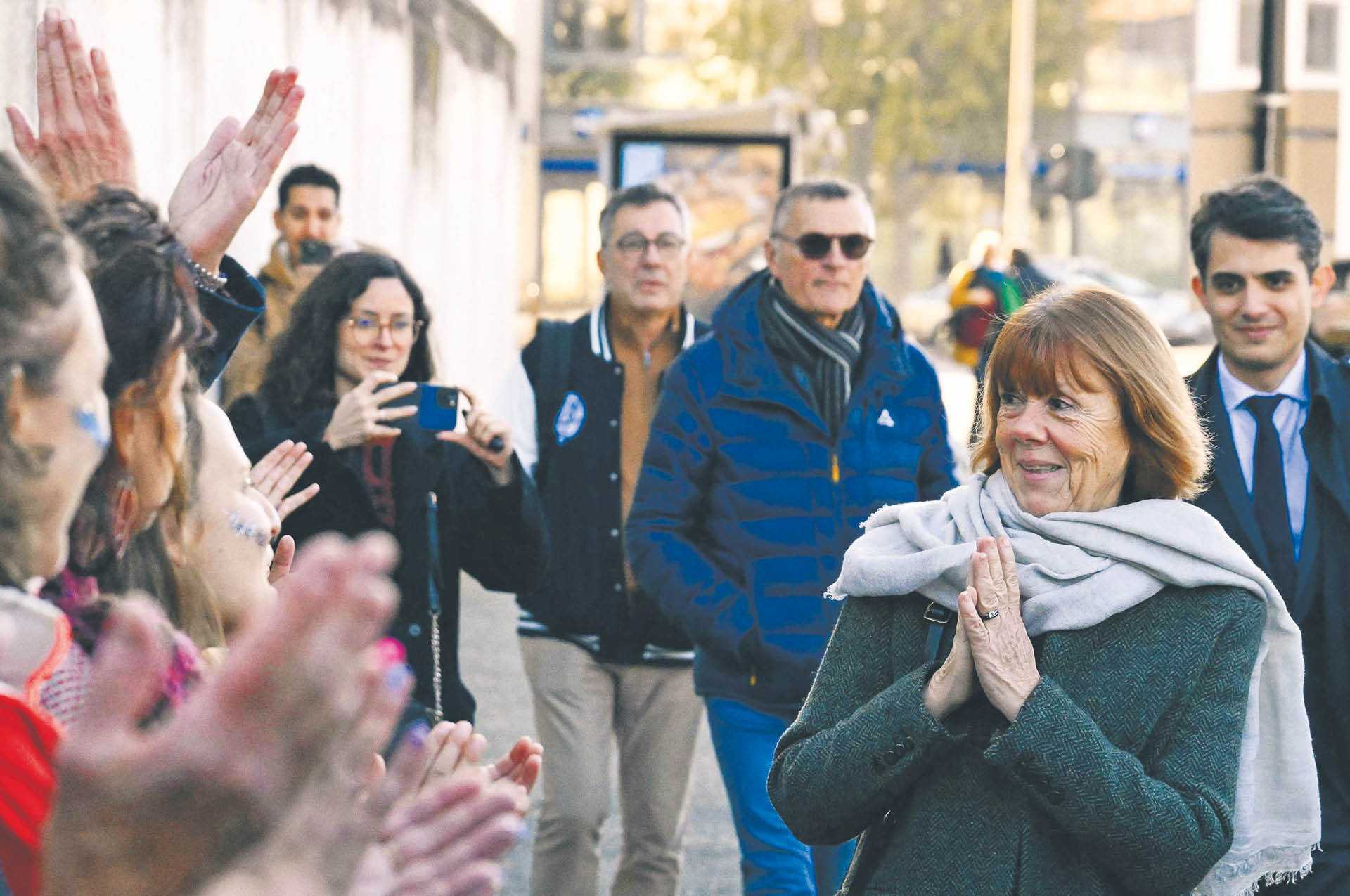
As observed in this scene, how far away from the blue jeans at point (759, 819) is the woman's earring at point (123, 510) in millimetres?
2911

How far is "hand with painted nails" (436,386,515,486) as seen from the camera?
487 cm

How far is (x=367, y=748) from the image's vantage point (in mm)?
1568

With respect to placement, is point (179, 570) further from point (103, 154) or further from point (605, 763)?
point (605, 763)

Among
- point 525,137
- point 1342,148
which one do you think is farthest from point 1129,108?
point 1342,148

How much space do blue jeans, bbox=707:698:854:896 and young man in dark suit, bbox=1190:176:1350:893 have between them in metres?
1.31

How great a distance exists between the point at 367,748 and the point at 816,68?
43.7 meters

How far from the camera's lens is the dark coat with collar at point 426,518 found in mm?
4727

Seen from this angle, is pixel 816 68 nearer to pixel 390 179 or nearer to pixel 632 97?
pixel 632 97

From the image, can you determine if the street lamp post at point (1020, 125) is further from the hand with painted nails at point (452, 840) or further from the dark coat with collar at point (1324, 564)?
the hand with painted nails at point (452, 840)

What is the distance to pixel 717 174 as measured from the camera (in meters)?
13.8

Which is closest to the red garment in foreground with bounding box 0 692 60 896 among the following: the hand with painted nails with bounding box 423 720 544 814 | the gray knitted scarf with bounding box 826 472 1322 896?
the hand with painted nails with bounding box 423 720 544 814

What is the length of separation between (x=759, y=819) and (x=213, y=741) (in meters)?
3.63

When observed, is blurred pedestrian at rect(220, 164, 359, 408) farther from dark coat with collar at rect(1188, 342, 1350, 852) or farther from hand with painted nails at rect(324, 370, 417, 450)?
dark coat with collar at rect(1188, 342, 1350, 852)

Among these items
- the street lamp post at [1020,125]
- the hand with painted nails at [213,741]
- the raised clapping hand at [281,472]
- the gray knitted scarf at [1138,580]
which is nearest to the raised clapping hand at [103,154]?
the raised clapping hand at [281,472]
